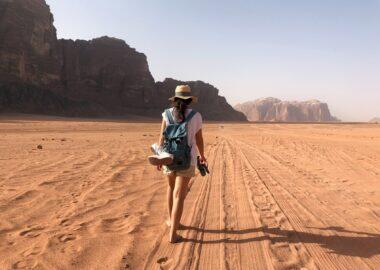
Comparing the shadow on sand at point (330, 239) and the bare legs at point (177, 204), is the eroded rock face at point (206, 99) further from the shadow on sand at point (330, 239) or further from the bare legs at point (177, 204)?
the bare legs at point (177, 204)

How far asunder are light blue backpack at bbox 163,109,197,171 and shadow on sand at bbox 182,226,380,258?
97 cm

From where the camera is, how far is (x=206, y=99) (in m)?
118

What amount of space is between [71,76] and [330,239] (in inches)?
3884

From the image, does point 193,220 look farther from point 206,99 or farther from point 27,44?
point 206,99

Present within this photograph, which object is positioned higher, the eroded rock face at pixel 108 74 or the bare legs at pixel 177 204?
the eroded rock face at pixel 108 74

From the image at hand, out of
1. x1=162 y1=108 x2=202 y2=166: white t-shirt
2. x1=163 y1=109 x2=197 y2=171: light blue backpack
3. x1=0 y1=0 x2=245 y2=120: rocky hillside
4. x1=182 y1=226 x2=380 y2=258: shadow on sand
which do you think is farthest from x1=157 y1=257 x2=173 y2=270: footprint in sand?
x1=0 y1=0 x2=245 y2=120: rocky hillside

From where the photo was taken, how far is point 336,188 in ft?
29.6

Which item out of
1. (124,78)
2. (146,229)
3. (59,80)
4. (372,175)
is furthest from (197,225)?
(124,78)

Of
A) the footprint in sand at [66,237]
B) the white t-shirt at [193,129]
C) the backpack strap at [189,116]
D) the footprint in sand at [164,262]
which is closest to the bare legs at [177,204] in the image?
the white t-shirt at [193,129]

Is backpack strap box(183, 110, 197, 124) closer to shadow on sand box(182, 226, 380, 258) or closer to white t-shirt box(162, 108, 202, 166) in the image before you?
white t-shirt box(162, 108, 202, 166)

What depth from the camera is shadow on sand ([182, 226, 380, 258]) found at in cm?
501

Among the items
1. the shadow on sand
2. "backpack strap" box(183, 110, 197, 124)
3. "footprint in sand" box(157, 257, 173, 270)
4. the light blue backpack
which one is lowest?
"footprint in sand" box(157, 257, 173, 270)

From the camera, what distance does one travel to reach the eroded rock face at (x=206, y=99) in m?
110

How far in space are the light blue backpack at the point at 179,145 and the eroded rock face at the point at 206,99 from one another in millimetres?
100844
